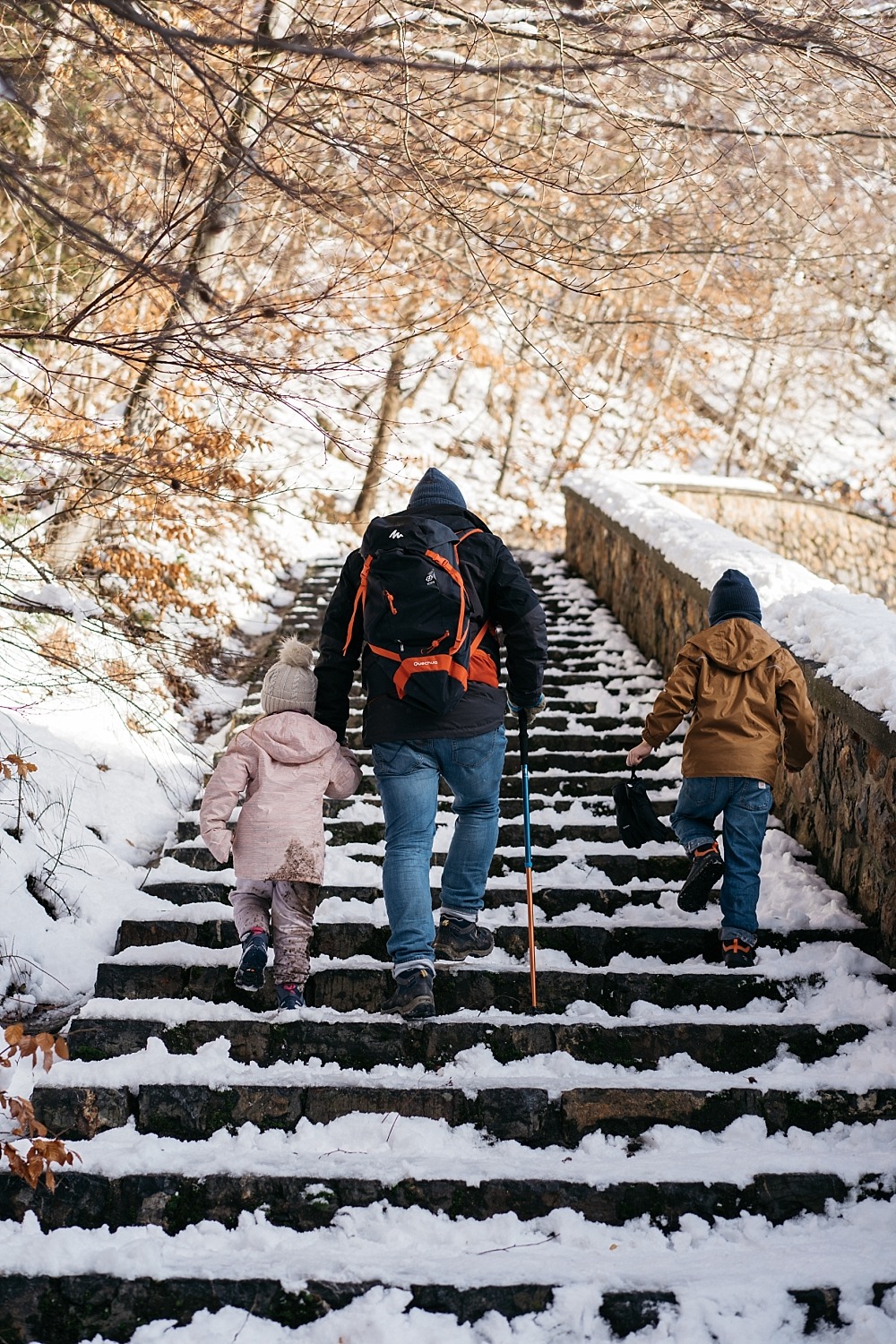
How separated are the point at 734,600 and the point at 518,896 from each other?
1469mm

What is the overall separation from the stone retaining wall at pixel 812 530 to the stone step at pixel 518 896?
7809 millimetres

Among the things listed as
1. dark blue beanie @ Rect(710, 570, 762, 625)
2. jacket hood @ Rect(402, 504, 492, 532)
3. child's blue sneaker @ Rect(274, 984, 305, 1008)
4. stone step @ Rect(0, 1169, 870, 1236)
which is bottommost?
stone step @ Rect(0, 1169, 870, 1236)

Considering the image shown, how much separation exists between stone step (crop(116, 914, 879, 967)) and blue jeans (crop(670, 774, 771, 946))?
164mm

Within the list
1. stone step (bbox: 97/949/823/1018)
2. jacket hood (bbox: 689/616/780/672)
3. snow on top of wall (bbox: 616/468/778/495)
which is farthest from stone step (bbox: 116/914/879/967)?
snow on top of wall (bbox: 616/468/778/495)

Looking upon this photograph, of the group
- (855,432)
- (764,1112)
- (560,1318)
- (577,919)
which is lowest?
(560,1318)

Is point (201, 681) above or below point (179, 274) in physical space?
below

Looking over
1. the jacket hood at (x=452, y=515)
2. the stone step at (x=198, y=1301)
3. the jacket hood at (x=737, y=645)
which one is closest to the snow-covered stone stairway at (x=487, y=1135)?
the stone step at (x=198, y=1301)

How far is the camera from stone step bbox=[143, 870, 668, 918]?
14.8ft

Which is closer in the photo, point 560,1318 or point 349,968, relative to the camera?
point 560,1318

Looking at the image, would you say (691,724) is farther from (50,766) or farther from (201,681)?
(201,681)

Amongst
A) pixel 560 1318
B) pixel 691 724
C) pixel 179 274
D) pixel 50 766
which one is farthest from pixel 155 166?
pixel 560 1318

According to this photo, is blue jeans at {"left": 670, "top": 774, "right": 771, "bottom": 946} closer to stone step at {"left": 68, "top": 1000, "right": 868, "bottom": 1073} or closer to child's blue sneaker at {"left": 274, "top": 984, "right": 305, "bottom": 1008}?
stone step at {"left": 68, "top": 1000, "right": 868, "bottom": 1073}

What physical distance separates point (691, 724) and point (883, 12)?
12.5ft

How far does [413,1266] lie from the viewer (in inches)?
110
